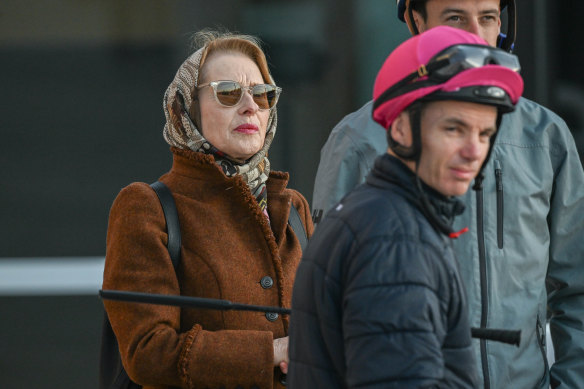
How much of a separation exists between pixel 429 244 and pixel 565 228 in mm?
1070

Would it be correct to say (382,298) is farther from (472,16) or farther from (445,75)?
(472,16)

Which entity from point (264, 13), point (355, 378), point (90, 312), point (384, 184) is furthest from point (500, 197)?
point (90, 312)

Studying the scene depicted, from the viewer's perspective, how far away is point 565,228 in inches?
94.6

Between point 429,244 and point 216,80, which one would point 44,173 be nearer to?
point 216,80

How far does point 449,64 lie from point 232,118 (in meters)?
1.03

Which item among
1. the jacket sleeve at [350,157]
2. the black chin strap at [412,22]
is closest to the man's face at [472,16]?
the black chin strap at [412,22]

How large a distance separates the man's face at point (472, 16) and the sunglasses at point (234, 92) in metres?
0.54

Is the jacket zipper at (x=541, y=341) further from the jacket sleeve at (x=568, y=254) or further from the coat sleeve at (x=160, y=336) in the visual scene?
the coat sleeve at (x=160, y=336)

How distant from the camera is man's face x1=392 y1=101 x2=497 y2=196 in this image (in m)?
1.56

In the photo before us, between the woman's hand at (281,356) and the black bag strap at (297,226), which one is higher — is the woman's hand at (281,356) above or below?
below

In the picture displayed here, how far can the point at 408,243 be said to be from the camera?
4.78ft

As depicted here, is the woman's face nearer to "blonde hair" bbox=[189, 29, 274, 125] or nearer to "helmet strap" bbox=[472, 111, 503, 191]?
"blonde hair" bbox=[189, 29, 274, 125]

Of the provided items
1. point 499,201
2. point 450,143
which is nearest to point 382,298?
point 450,143

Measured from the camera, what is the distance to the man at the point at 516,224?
2.24 m
